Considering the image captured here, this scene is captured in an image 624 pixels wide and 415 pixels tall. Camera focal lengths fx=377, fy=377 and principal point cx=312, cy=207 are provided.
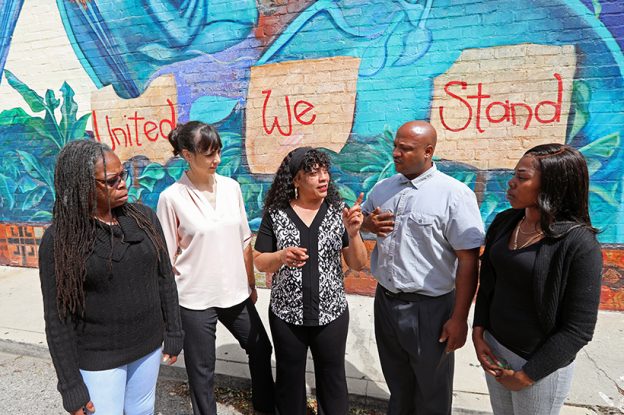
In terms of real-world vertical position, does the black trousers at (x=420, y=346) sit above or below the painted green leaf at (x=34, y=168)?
below

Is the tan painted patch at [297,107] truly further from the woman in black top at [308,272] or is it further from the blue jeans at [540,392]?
the blue jeans at [540,392]

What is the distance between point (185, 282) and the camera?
6.97 ft

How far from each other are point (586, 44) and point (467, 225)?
2.62 metres

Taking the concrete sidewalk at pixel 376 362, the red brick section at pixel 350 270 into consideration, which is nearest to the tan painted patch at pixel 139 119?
the red brick section at pixel 350 270

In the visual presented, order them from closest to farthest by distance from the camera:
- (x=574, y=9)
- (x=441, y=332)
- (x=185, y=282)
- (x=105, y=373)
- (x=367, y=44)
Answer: (x=105, y=373) < (x=441, y=332) < (x=185, y=282) < (x=574, y=9) < (x=367, y=44)

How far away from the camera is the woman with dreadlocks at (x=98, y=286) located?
1.50 m

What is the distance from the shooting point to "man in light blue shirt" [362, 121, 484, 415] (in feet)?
5.78

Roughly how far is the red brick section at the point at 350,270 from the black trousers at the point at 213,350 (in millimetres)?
1770

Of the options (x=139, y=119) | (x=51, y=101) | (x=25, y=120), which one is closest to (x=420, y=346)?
(x=139, y=119)

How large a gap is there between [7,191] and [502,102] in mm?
6202

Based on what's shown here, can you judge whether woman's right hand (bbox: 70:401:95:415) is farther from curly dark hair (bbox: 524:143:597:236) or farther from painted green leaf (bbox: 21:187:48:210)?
painted green leaf (bbox: 21:187:48:210)

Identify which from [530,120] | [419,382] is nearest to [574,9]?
[530,120]

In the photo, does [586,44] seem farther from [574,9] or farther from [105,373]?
[105,373]

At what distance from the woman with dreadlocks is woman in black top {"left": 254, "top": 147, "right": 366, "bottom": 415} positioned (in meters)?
0.60
